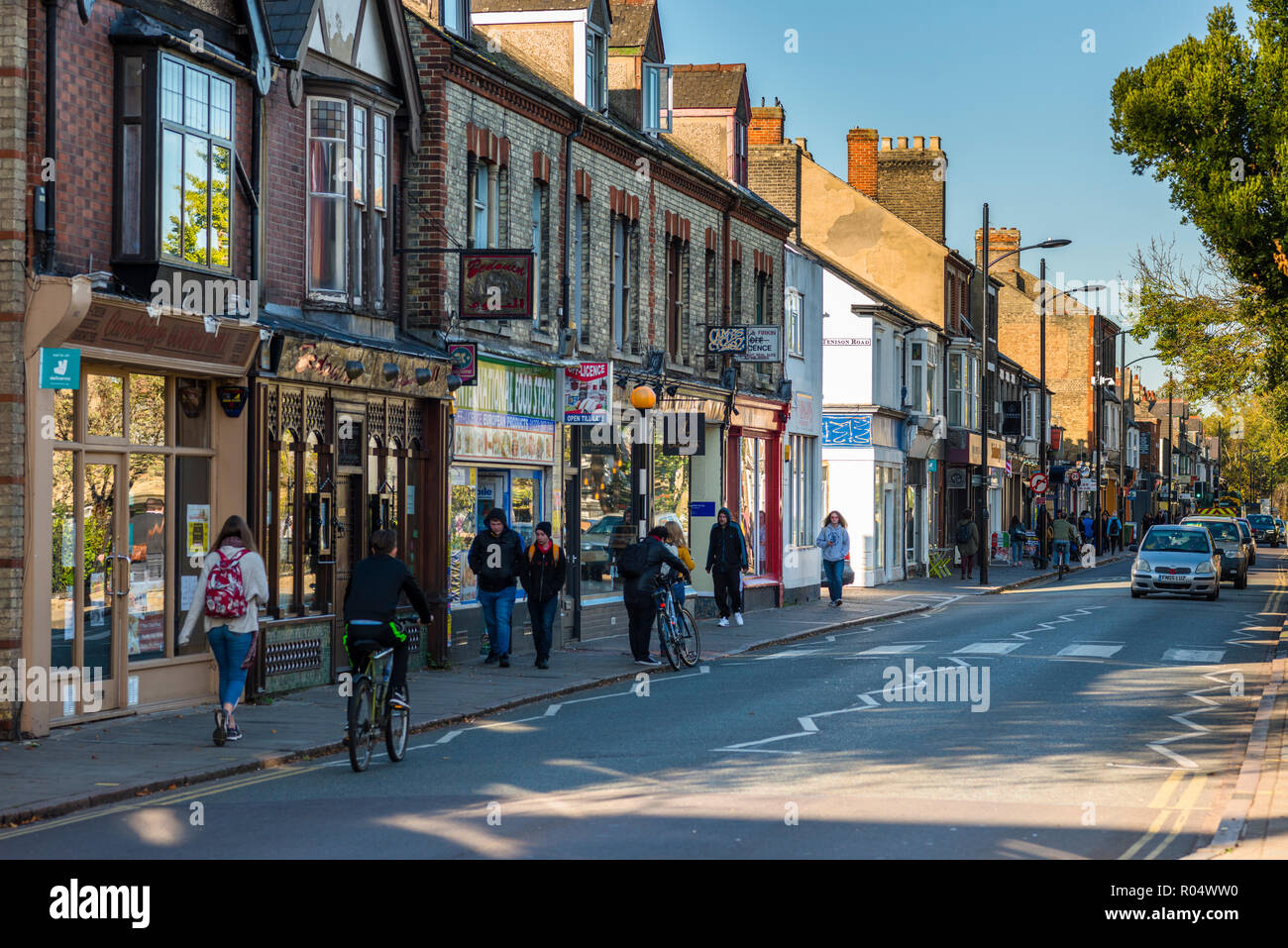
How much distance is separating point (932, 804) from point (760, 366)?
2324cm

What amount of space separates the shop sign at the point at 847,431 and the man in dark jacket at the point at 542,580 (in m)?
23.6

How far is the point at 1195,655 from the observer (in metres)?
21.2

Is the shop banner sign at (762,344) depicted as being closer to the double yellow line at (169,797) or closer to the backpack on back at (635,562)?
the backpack on back at (635,562)

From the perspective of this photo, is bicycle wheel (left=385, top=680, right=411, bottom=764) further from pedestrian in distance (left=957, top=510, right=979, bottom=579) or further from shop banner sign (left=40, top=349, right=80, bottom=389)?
pedestrian in distance (left=957, top=510, right=979, bottom=579)

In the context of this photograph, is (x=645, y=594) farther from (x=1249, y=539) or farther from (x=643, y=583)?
(x=1249, y=539)

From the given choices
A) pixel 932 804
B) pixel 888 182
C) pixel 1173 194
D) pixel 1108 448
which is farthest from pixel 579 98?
pixel 1108 448

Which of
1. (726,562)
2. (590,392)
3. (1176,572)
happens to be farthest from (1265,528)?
(590,392)

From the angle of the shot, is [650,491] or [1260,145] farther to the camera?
[650,491]

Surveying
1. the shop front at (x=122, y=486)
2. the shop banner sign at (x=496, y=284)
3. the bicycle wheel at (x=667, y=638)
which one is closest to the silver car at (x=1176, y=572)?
the bicycle wheel at (x=667, y=638)

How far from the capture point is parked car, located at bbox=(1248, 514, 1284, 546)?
90250 millimetres

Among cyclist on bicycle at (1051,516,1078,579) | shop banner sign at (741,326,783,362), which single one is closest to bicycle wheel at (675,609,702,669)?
shop banner sign at (741,326,783,362)

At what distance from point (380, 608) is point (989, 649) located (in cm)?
1141
